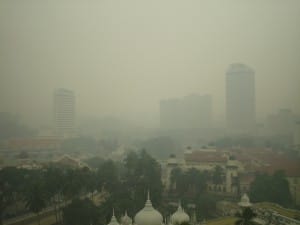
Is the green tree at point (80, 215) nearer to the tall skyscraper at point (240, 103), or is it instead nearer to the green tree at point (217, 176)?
the green tree at point (217, 176)

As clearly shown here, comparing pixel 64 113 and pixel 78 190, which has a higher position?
pixel 64 113

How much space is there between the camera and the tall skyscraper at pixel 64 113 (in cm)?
1946

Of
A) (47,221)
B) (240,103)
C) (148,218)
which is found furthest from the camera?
(240,103)

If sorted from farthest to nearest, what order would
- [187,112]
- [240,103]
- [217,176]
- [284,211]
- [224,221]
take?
[187,112] < [240,103] < [217,176] < [284,211] < [224,221]

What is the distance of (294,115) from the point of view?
1742 cm

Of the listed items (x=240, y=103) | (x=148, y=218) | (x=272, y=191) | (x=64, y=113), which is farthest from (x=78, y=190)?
(x=240, y=103)

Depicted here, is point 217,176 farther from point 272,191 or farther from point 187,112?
point 187,112

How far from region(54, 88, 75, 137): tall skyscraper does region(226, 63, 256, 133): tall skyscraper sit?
10.3 metres

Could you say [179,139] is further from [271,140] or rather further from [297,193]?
[297,193]

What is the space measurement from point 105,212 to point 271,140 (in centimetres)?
1621

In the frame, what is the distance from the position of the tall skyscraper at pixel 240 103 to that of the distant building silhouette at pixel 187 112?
5.17 ft

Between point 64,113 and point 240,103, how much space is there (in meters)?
12.3

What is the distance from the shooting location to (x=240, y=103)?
74.6 feet

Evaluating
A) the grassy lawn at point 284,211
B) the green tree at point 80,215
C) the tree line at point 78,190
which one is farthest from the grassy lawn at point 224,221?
the green tree at point 80,215
